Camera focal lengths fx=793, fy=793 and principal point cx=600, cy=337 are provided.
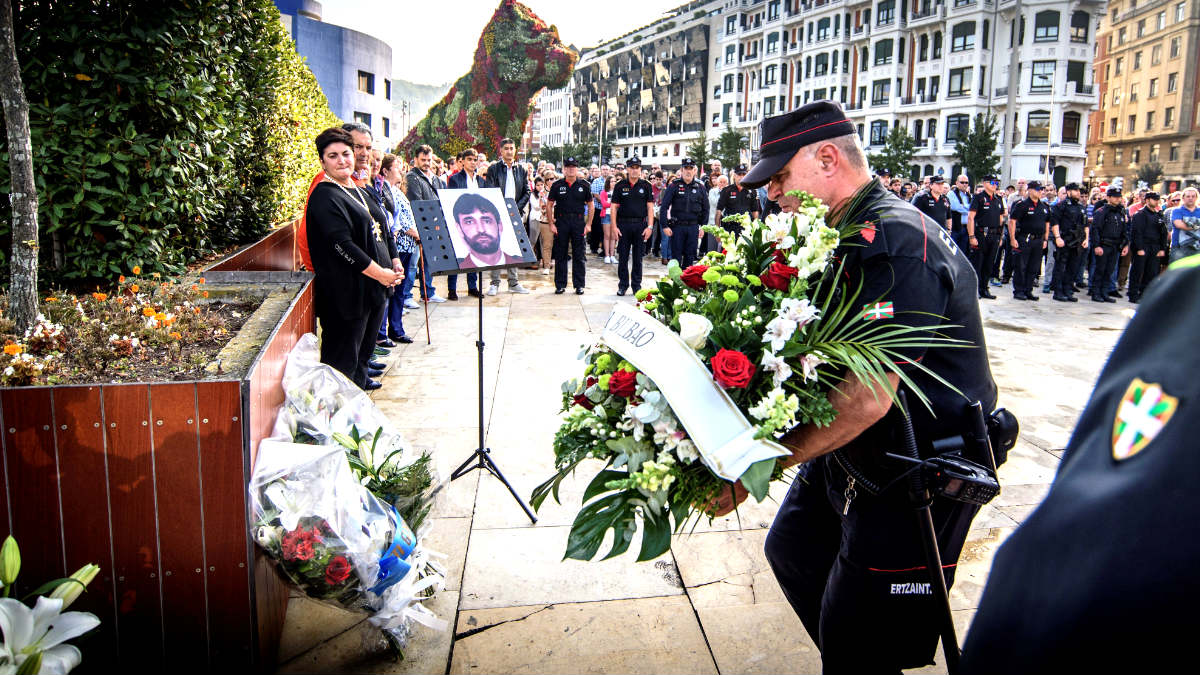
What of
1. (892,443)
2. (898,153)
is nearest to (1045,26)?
(898,153)

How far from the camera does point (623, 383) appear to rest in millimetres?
2078

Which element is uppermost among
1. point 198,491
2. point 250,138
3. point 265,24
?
point 265,24

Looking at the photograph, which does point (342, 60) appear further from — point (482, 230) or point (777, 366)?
point (777, 366)

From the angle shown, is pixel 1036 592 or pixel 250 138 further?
pixel 250 138

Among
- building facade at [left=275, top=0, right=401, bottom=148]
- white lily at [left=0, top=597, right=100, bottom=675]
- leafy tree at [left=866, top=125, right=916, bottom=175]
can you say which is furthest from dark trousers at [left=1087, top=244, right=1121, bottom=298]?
leafy tree at [left=866, top=125, right=916, bottom=175]

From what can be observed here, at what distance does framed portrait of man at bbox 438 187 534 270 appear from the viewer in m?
4.92

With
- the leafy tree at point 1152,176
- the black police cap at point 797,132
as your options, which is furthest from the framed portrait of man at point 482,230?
the leafy tree at point 1152,176

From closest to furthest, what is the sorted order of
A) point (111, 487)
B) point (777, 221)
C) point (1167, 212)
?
point (777, 221), point (111, 487), point (1167, 212)

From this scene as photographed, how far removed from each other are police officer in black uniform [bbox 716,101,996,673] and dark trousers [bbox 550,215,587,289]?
31.3 ft

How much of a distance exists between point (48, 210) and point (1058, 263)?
46.5ft

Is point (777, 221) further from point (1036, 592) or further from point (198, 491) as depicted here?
point (198, 491)

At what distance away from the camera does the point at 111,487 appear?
8.60 ft

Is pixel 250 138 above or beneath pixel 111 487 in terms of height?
above

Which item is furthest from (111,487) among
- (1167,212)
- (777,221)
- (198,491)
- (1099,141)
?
(1099,141)
